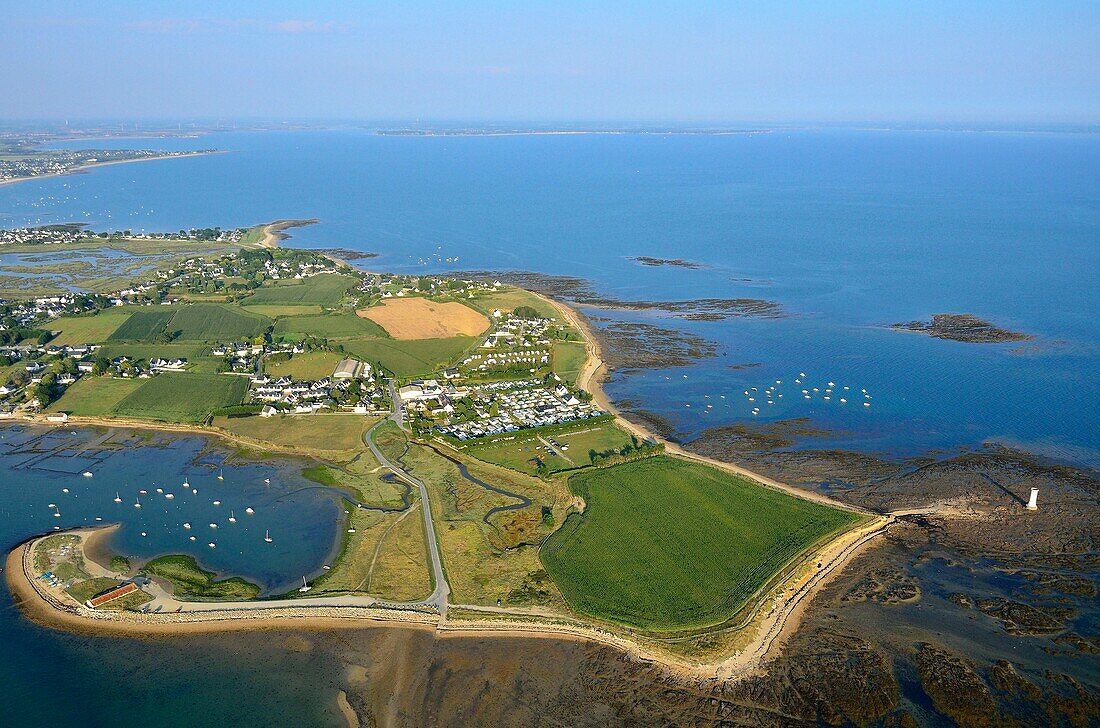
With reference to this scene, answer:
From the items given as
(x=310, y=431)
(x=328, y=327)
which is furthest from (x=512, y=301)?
(x=310, y=431)

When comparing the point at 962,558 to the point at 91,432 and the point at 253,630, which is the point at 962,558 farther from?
the point at 91,432

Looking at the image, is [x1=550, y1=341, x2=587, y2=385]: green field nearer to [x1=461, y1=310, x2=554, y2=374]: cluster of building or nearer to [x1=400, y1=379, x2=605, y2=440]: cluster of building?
[x1=461, y1=310, x2=554, y2=374]: cluster of building

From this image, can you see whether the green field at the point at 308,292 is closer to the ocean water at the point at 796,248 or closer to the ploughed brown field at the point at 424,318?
the ploughed brown field at the point at 424,318

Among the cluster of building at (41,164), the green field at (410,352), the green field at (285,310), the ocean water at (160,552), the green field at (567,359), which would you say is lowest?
the ocean water at (160,552)

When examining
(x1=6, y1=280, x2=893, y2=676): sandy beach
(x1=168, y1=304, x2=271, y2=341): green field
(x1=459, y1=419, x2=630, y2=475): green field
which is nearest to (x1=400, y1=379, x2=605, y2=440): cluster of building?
(x1=459, y1=419, x2=630, y2=475): green field

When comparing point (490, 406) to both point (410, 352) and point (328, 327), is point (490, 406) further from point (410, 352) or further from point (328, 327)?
point (328, 327)

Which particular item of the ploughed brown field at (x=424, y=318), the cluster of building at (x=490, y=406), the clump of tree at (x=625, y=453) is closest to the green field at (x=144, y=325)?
the ploughed brown field at (x=424, y=318)
